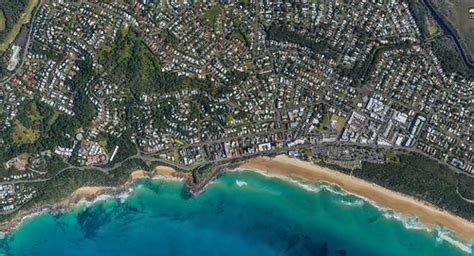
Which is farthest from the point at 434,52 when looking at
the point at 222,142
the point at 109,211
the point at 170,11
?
the point at 109,211

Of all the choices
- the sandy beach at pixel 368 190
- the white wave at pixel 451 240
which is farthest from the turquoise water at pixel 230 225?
the sandy beach at pixel 368 190

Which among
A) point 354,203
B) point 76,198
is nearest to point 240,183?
point 354,203

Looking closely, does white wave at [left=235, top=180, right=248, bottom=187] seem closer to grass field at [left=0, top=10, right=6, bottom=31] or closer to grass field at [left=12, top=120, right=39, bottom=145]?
grass field at [left=12, top=120, right=39, bottom=145]

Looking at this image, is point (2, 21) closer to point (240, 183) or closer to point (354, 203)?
point (240, 183)

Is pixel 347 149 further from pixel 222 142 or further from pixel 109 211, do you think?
pixel 109 211

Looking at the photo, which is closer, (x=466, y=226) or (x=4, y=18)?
(x=466, y=226)
